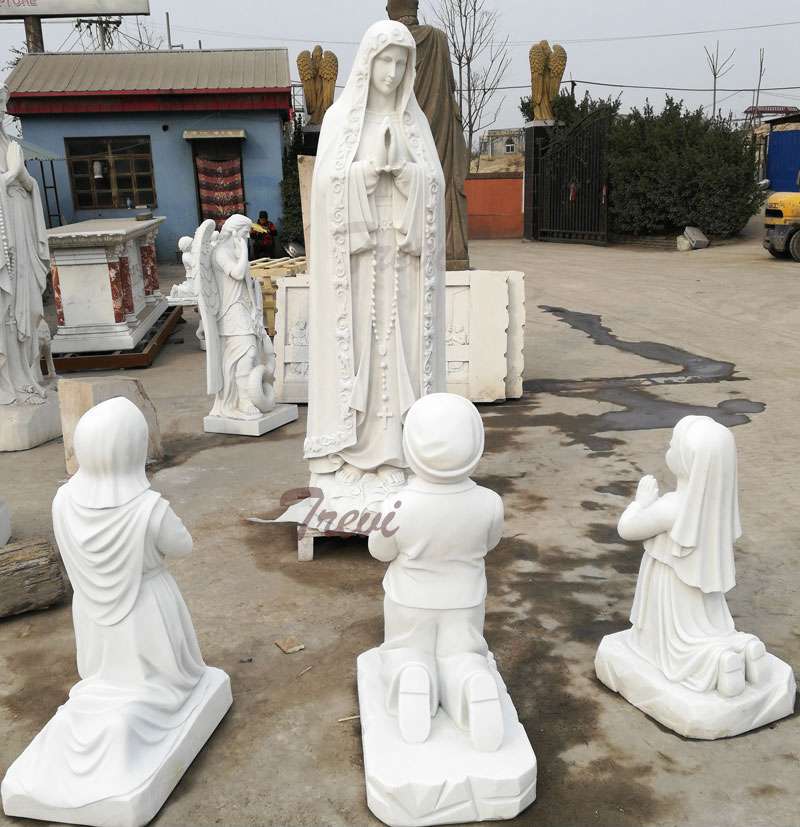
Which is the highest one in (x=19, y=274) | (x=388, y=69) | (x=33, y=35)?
(x=33, y=35)

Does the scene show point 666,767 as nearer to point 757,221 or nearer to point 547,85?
point 547,85

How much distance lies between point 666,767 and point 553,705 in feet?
1.76

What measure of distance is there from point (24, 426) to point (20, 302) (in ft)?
3.51

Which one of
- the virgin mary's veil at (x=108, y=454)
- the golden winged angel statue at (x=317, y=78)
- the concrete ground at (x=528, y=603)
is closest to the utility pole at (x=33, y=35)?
the golden winged angel statue at (x=317, y=78)

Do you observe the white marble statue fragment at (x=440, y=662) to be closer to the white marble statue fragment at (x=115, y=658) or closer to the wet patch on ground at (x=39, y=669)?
the white marble statue fragment at (x=115, y=658)

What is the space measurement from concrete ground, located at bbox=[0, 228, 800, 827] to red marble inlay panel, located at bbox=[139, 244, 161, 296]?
3.71 m

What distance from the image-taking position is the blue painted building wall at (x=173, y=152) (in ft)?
59.3

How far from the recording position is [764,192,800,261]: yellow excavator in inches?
619

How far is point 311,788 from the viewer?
9.93ft

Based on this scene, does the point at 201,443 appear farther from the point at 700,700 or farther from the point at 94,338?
the point at 700,700

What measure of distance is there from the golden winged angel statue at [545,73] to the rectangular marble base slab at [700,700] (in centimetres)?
1852

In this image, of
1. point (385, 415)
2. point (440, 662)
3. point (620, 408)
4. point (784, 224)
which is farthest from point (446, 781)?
point (784, 224)

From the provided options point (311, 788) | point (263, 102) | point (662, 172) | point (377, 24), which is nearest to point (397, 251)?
point (377, 24)

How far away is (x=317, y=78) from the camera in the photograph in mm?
19516
